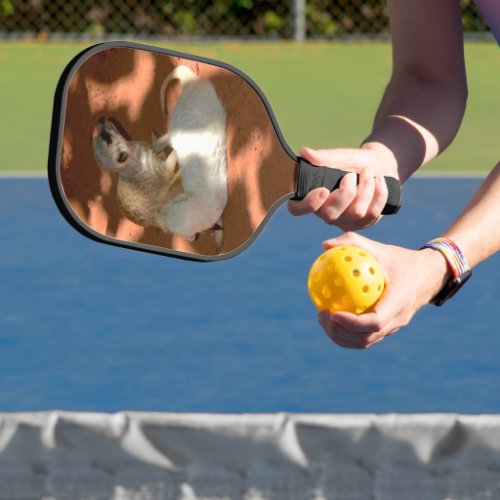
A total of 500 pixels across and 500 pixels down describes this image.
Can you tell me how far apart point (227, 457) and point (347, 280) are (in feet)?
1.29

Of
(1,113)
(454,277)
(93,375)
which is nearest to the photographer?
(454,277)

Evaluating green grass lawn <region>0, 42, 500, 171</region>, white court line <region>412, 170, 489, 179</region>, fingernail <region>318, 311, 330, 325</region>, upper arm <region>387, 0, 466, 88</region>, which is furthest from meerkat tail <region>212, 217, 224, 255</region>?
green grass lawn <region>0, 42, 500, 171</region>

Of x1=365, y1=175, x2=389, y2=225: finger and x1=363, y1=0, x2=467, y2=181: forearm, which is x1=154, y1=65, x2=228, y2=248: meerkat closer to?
x1=365, y1=175, x2=389, y2=225: finger

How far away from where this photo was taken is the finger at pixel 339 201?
231 centimetres

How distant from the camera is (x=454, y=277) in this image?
7.13 ft

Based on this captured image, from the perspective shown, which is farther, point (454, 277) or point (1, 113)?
point (1, 113)

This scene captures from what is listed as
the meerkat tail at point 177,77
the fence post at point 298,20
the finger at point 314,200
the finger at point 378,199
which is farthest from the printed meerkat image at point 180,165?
the fence post at point 298,20

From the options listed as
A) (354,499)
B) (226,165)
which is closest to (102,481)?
(354,499)

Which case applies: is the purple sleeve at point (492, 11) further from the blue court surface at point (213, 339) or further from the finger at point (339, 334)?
the blue court surface at point (213, 339)

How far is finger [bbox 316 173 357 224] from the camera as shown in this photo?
90.9 inches

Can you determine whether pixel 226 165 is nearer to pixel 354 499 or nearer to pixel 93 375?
pixel 354 499

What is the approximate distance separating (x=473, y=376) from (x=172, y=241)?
2.41 m

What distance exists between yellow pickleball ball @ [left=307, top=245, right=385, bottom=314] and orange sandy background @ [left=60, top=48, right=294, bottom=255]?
0.56 feet

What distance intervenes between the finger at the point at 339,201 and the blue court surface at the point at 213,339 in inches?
72.1
